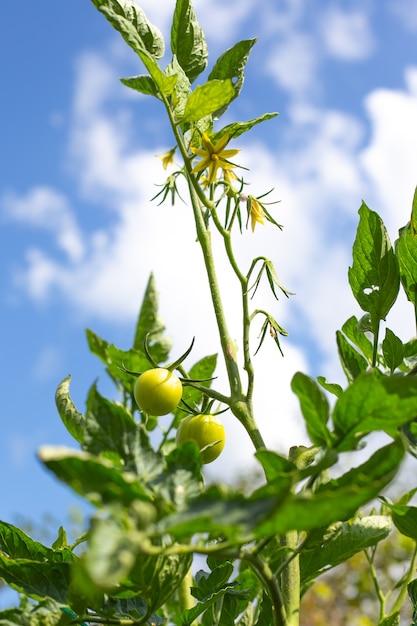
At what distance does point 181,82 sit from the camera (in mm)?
898

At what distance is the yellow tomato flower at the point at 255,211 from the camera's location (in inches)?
39.2

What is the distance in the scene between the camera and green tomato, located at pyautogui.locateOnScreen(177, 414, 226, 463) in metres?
0.78

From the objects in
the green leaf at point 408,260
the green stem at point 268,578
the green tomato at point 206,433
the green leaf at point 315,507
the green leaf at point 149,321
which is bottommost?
the green leaf at point 315,507

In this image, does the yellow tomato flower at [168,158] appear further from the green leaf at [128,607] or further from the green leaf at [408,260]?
the green leaf at [128,607]

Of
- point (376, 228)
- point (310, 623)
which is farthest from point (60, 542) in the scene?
point (310, 623)

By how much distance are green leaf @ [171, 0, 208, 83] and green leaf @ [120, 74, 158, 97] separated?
0.10 metres

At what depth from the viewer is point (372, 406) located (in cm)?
47

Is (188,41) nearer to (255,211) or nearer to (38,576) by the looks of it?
(255,211)

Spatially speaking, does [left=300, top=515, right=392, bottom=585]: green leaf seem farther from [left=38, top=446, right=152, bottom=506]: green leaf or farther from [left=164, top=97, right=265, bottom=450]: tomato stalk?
[left=38, top=446, right=152, bottom=506]: green leaf

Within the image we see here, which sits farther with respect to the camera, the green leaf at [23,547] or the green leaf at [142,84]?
the green leaf at [142,84]

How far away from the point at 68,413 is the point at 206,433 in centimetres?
22

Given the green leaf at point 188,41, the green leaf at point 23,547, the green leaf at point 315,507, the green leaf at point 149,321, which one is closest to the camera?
the green leaf at point 315,507

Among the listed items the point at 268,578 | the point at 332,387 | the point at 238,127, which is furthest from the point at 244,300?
the point at 268,578

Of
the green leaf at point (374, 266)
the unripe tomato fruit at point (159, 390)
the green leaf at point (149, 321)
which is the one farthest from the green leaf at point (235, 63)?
the green leaf at point (149, 321)
